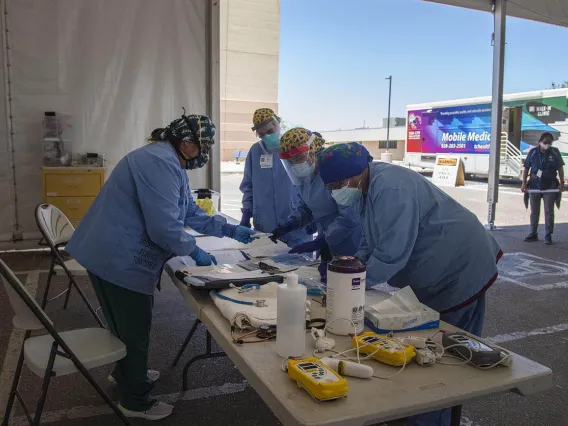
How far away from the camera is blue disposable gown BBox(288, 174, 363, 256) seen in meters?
2.73

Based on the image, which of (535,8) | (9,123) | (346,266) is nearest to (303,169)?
(346,266)

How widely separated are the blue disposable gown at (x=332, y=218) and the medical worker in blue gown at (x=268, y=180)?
72 cm

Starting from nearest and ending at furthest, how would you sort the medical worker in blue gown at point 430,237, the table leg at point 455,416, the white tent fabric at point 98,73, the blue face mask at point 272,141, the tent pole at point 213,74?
1. the table leg at point 455,416
2. the medical worker in blue gown at point 430,237
3. the blue face mask at point 272,141
4. the white tent fabric at point 98,73
5. the tent pole at point 213,74

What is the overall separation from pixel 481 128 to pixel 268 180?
12.9m

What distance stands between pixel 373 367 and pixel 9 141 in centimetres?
582

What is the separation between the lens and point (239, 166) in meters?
23.4

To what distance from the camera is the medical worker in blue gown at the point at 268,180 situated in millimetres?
3783

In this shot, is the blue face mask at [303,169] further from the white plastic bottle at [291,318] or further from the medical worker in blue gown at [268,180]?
the white plastic bottle at [291,318]

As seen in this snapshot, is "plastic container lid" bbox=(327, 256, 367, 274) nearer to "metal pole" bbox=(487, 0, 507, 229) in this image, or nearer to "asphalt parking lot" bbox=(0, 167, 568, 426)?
"asphalt parking lot" bbox=(0, 167, 568, 426)

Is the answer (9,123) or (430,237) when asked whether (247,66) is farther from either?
(430,237)

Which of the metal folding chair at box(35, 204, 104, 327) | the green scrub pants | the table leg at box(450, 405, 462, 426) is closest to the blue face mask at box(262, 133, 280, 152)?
the metal folding chair at box(35, 204, 104, 327)

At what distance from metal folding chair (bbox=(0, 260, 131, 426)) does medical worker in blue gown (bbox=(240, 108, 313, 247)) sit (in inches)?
73.9

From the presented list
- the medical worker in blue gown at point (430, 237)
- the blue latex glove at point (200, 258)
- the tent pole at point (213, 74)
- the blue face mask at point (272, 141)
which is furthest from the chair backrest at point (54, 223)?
the tent pole at point (213, 74)

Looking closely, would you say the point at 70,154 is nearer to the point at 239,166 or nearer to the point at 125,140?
the point at 125,140
